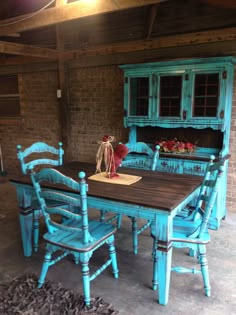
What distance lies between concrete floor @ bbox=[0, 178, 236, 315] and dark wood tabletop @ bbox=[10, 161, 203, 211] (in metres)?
0.75

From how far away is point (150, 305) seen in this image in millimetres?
1994

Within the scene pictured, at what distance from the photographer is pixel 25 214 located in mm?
2535

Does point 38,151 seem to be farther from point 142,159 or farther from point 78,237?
point 78,237

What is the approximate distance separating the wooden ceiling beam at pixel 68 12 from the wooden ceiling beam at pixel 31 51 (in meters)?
0.58

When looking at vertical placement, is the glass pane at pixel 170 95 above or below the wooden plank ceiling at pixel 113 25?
below

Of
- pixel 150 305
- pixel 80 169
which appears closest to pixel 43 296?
pixel 150 305

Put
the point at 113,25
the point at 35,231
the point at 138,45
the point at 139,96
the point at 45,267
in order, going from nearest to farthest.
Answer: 1. the point at 45,267
2. the point at 35,231
3. the point at 139,96
4. the point at 138,45
5. the point at 113,25

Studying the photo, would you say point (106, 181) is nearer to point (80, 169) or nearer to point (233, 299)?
point (80, 169)

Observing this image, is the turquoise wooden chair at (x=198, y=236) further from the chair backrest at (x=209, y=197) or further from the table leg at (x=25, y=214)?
the table leg at (x=25, y=214)

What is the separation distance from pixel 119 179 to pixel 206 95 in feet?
5.27

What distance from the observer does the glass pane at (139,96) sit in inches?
144

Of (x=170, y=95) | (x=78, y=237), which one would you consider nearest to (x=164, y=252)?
(x=78, y=237)

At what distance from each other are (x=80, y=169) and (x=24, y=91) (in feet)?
10.7

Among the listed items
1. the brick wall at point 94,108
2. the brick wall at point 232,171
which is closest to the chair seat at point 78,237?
the brick wall at point 232,171
